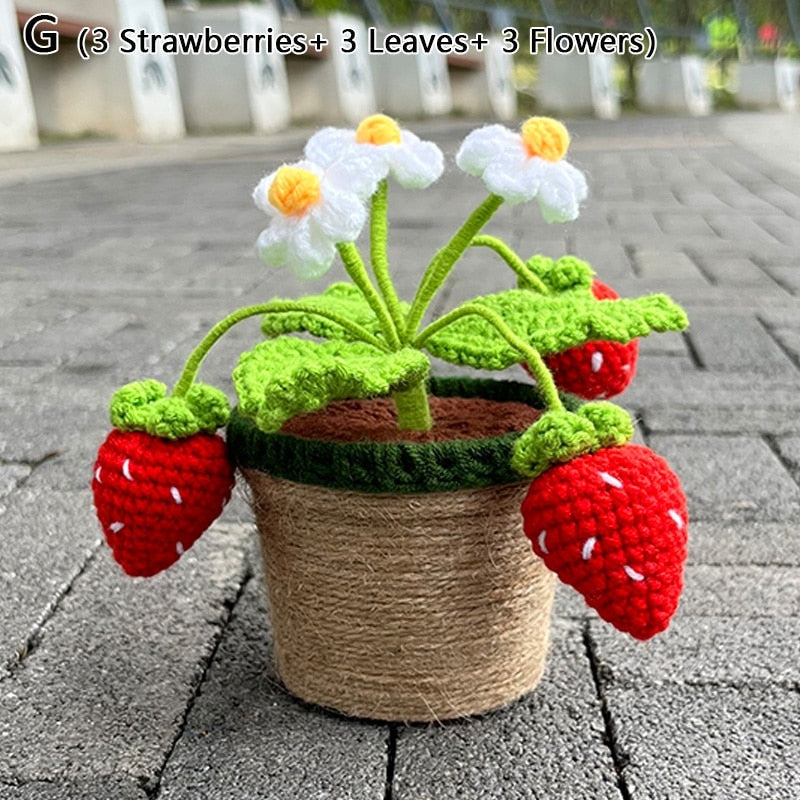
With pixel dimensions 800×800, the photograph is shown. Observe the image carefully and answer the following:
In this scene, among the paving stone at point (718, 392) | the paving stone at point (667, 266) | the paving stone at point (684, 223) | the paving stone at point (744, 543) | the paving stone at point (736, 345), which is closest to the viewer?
the paving stone at point (744, 543)

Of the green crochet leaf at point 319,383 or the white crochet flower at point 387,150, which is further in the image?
the white crochet flower at point 387,150

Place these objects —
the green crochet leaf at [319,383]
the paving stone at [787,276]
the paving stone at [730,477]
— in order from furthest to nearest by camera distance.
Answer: the paving stone at [787,276]
the paving stone at [730,477]
the green crochet leaf at [319,383]

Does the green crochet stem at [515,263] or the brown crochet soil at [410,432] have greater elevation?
the green crochet stem at [515,263]

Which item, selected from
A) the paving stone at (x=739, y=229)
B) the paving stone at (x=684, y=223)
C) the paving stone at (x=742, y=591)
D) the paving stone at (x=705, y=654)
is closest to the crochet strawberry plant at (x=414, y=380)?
the paving stone at (x=705, y=654)

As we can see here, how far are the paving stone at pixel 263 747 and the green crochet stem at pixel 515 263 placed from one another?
471 millimetres

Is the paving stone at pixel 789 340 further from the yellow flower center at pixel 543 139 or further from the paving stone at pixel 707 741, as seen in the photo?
the yellow flower center at pixel 543 139

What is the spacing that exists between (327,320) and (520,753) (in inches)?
18.1

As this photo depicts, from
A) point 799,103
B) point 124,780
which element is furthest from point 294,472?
point 799,103

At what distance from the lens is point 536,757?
0.99 meters

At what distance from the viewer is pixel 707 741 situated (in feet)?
3.32

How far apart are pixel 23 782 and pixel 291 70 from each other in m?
12.0

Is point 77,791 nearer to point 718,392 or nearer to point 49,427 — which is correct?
point 49,427

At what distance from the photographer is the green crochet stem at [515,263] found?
3.63 feet

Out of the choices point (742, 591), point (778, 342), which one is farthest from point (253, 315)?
point (778, 342)
